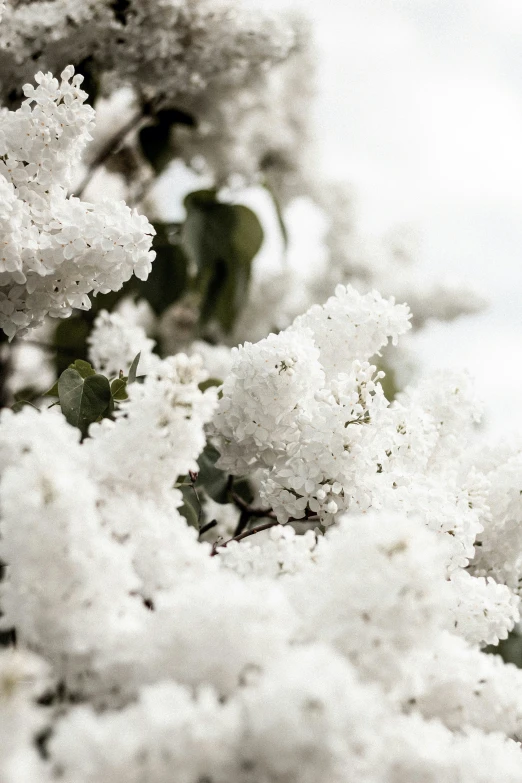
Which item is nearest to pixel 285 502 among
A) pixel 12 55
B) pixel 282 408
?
pixel 282 408

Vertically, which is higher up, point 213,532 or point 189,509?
point 189,509

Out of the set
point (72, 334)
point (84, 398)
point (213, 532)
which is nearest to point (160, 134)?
point (72, 334)

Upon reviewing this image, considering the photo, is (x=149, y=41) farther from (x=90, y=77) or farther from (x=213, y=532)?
(x=213, y=532)

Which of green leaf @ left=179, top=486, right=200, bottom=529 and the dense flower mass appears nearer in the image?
the dense flower mass

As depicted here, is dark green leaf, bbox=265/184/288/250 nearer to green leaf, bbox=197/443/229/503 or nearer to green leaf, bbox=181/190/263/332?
green leaf, bbox=181/190/263/332

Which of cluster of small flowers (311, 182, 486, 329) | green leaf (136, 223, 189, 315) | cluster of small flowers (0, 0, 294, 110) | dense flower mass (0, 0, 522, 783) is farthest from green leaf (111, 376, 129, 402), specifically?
cluster of small flowers (311, 182, 486, 329)

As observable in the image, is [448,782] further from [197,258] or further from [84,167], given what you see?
[84,167]
